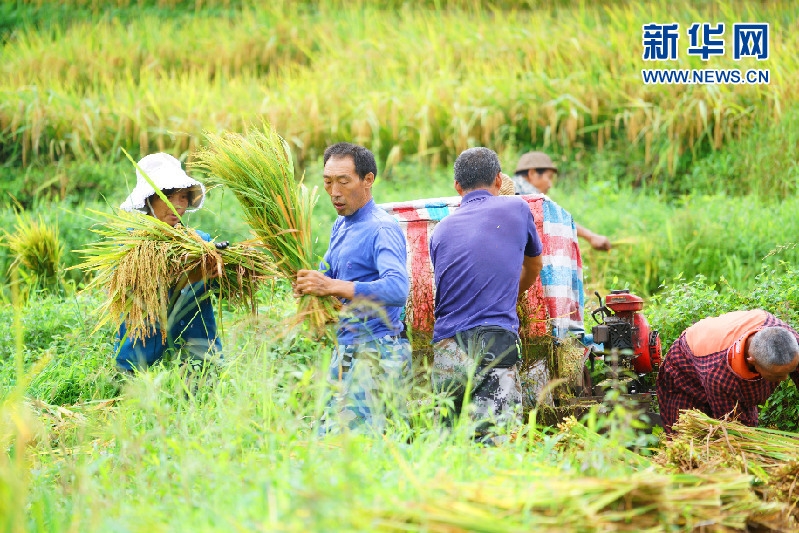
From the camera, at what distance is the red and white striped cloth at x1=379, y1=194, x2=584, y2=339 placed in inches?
193

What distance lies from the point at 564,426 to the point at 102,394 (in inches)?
96.8

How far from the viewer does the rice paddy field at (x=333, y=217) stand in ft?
9.21

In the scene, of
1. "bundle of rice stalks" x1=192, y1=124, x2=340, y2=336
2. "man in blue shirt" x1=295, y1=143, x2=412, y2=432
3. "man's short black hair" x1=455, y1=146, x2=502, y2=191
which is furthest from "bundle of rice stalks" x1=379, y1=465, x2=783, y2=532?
"man's short black hair" x1=455, y1=146, x2=502, y2=191

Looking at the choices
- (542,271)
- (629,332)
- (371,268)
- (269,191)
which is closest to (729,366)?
(629,332)

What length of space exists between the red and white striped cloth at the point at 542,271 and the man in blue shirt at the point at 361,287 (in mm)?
801

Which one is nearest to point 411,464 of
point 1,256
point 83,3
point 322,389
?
point 322,389

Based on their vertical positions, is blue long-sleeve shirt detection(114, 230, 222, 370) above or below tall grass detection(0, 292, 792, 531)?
above

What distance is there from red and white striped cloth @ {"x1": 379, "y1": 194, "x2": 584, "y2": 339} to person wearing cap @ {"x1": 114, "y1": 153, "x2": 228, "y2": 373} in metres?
1.10

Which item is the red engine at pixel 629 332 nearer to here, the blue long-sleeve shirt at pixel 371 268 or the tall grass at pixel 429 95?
the blue long-sleeve shirt at pixel 371 268

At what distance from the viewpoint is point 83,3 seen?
617 inches

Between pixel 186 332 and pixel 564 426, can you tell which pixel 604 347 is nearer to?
pixel 564 426

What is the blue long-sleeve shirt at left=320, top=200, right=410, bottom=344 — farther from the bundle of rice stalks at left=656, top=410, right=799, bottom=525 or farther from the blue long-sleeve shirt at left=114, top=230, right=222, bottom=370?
the bundle of rice stalks at left=656, top=410, right=799, bottom=525

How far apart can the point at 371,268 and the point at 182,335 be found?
1175 mm

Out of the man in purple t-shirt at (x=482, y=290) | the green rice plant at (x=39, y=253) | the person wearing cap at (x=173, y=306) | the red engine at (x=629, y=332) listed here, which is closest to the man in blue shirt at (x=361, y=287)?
the man in purple t-shirt at (x=482, y=290)
